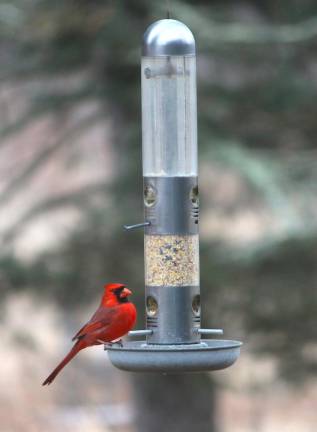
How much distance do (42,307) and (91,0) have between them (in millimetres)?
2327

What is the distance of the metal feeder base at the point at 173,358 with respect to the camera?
17.6 feet

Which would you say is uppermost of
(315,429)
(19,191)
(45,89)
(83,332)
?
(45,89)

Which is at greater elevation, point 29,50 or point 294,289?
point 29,50

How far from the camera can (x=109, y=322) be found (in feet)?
19.3

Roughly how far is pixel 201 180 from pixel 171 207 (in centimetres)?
424

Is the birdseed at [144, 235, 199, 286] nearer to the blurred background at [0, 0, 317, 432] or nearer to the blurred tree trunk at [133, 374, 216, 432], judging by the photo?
the blurred background at [0, 0, 317, 432]

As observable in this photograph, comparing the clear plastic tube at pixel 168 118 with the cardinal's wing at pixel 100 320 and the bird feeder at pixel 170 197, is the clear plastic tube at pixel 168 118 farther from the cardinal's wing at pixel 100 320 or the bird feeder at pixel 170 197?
the cardinal's wing at pixel 100 320

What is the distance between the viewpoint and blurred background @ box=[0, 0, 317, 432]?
9.57 meters

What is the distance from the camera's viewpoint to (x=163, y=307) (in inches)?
236

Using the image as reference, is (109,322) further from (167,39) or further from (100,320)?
(167,39)

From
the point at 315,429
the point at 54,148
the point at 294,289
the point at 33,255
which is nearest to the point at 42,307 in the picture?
the point at 33,255

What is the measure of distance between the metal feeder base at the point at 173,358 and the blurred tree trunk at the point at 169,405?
5.18 meters

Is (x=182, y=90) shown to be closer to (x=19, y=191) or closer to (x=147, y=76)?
(x=147, y=76)

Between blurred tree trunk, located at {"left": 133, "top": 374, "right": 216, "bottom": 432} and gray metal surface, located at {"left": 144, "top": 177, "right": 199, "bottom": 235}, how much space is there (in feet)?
15.4
